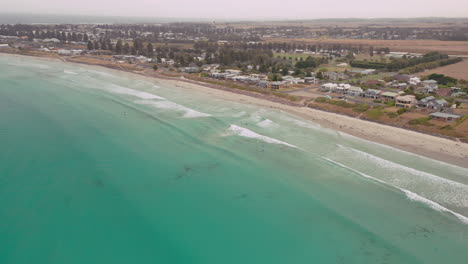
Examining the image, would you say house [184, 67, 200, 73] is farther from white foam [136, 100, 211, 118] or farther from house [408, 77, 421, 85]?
house [408, 77, 421, 85]

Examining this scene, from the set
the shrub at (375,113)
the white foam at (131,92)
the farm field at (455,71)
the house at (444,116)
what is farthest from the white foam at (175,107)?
the farm field at (455,71)

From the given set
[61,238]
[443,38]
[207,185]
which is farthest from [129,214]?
[443,38]

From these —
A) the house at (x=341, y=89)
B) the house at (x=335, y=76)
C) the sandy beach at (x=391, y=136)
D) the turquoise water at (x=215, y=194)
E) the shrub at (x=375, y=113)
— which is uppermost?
the house at (x=335, y=76)

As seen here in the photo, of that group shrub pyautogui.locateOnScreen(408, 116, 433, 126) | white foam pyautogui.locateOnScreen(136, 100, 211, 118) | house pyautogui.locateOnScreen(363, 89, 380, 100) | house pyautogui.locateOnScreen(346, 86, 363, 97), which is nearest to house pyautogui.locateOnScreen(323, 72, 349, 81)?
→ house pyautogui.locateOnScreen(346, 86, 363, 97)

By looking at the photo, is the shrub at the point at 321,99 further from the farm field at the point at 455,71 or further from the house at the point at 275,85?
the farm field at the point at 455,71

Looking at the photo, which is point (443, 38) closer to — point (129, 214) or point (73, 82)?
point (73, 82)

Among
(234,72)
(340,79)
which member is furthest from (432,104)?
(234,72)

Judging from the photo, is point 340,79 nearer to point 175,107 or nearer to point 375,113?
point 375,113
